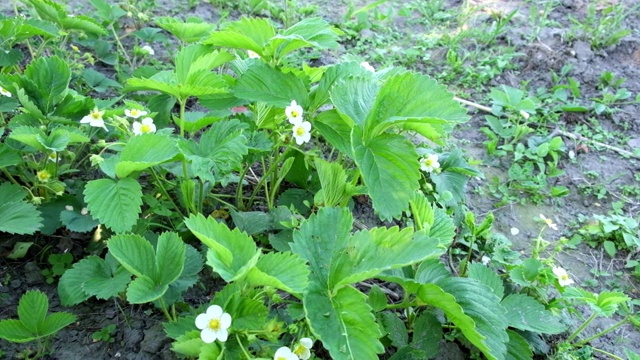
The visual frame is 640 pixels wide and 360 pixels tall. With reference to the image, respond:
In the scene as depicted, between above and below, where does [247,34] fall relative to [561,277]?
above

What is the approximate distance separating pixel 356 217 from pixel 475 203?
0.63 metres

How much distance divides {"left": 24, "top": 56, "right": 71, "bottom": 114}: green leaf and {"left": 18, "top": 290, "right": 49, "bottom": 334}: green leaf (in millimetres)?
690

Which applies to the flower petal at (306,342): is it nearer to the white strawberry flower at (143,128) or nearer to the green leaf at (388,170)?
the green leaf at (388,170)

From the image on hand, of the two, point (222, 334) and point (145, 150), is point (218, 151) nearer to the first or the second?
point (145, 150)

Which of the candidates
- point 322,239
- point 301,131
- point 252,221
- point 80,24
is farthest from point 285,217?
point 80,24

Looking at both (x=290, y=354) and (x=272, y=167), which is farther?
(x=272, y=167)

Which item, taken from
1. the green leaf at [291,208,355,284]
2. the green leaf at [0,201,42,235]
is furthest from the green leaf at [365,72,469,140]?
the green leaf at [0,201,42,235]

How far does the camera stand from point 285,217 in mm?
1912

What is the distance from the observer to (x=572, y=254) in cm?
232

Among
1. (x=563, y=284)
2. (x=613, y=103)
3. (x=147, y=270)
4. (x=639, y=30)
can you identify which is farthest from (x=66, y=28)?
(x=639, y=30)

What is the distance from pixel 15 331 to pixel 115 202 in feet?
1.47

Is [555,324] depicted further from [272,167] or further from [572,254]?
[272,167]

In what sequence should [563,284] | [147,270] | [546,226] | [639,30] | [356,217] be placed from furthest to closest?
1. [639,30]
2. [546,226]
3. [356,217]
4. [563,284]
5. [147,270]

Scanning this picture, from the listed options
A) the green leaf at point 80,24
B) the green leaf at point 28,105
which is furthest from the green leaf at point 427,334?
the green leaf at point 80,24
